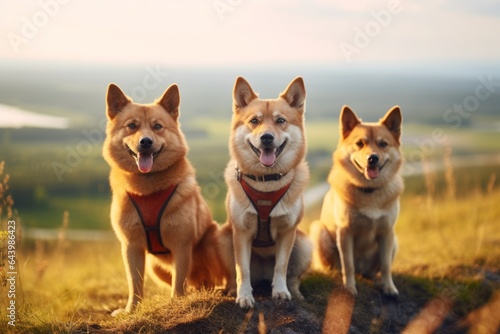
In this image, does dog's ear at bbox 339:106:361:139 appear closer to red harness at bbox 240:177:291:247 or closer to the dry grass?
red harness at bbox 240:177:291:247

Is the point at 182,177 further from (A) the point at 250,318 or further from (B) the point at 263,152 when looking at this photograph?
(A) the point at 250,318

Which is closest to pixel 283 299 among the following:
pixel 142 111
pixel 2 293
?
pixel 142 111

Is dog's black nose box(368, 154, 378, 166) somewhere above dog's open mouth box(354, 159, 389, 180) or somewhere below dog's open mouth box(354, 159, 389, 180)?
above

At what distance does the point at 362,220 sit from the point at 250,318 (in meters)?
1.61

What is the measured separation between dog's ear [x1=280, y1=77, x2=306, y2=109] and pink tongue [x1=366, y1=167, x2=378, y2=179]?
100 cm

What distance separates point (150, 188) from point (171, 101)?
2.83 ft

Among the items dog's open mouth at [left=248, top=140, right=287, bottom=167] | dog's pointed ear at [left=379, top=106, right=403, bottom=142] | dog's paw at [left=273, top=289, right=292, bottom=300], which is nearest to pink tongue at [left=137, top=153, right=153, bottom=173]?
dog's open mouth at [left=248, top=140, right=287, bottom=167]

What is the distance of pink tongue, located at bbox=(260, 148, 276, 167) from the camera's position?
4637 millimetres

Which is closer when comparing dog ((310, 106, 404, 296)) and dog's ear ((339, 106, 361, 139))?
dog ((310, 106, 404, 296))

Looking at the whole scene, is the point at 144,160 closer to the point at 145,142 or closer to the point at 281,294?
the point at 145,142

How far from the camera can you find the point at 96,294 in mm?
6594

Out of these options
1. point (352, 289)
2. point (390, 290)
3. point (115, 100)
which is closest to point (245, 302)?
point (352, 289)

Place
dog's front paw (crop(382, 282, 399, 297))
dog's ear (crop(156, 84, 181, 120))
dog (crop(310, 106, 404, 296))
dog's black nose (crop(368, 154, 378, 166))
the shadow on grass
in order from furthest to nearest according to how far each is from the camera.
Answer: dog's front paw (crop(382, 282, 399, 297)) < dog (crop(310, 106, 404, 296)) < dog's black nose (crop(368, 154, 378, 166)) < dog's ear (crop(156, 84, 181, 120)) < the shadow on grass

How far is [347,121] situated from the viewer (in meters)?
5.63
